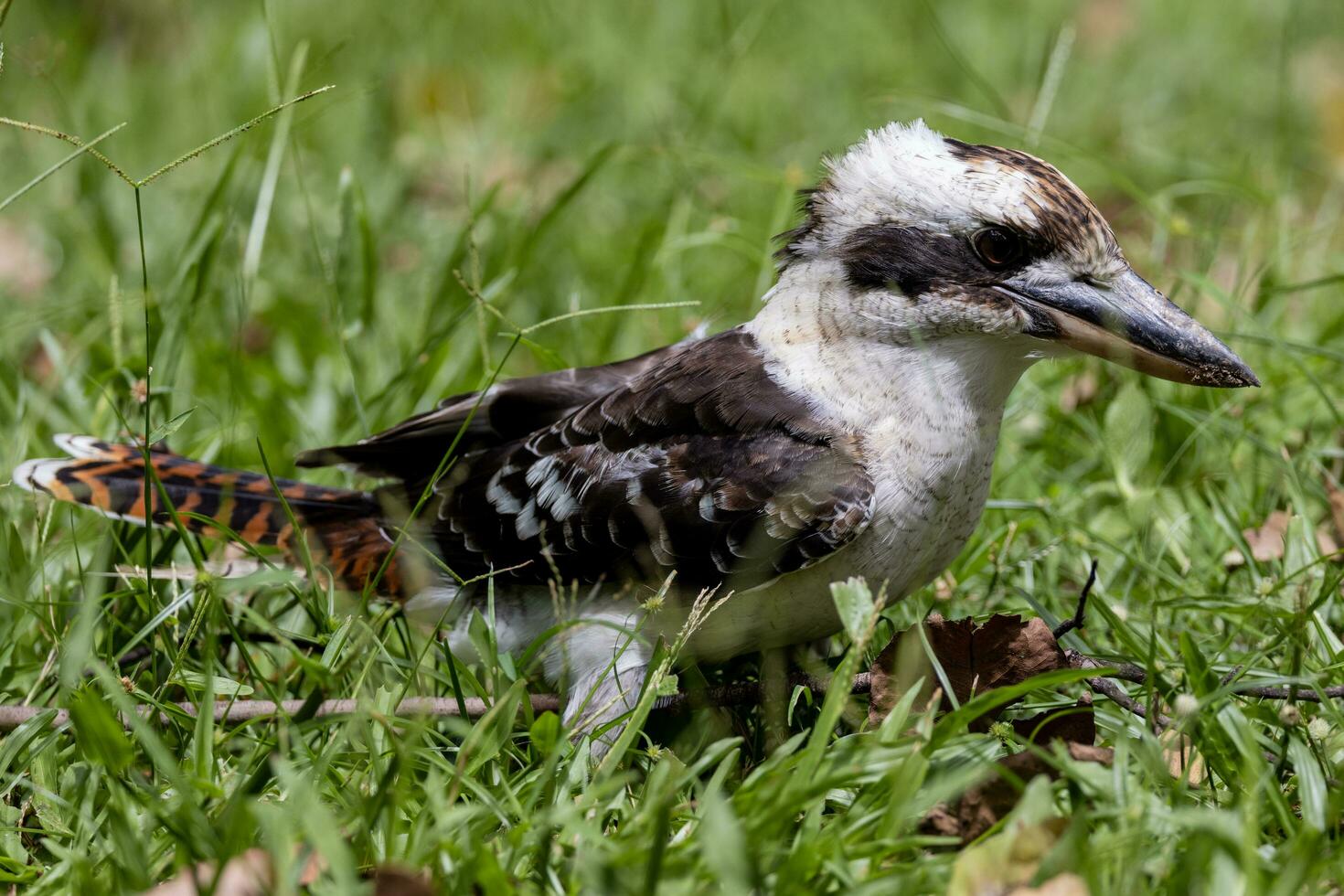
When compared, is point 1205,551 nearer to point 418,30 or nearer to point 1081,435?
point 1081,435

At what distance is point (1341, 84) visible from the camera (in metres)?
7.16

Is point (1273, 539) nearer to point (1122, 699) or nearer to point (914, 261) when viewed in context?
point (1122, 699)

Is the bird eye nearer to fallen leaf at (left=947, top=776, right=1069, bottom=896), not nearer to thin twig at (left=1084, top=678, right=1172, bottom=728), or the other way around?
thin twig at (left=1084, top=678, right=1172, bottom=728)

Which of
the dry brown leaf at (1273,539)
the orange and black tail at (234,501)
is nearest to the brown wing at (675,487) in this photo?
the orange and black tail at (234,501)

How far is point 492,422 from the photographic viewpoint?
3803mm

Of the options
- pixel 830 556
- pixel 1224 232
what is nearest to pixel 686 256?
pixel 1224 232

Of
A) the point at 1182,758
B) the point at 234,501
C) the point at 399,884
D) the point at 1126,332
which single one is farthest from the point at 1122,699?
the point at 234,501

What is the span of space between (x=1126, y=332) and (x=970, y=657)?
0.81 m

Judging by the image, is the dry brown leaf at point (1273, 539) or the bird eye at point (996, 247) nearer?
the bird eye at point (996, 247)

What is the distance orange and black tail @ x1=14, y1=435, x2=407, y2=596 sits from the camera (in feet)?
11.7

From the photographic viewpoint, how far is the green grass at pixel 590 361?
7.89 ft

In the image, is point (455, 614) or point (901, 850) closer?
point (901, 850)

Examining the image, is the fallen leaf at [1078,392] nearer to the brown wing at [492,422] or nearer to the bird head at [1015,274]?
the bird head at [1015,274]

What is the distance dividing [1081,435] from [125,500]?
2820 millimetres
